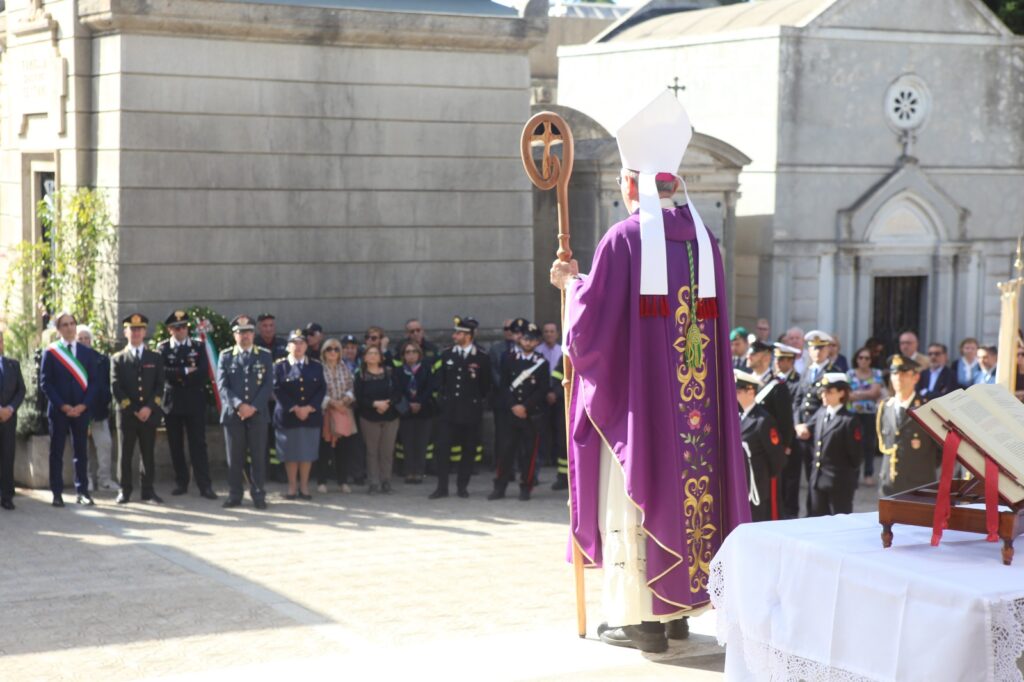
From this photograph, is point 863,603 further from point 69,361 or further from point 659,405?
point 69,361

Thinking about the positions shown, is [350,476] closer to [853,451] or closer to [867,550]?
[853,451]

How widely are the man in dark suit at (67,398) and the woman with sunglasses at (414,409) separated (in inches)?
110

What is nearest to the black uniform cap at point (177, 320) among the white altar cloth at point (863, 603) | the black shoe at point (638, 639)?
the black shoe at point (638, 639)

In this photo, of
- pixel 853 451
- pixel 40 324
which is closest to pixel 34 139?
pixel 40 324

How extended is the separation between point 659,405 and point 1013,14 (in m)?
19.1

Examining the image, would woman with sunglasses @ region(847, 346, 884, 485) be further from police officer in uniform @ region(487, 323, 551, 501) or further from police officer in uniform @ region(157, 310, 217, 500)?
police officer in uniform @ region(157, 310, 217, 500)

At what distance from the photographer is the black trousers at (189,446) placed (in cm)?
1369

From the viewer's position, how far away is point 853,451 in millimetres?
10812

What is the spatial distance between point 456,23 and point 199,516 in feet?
20.3

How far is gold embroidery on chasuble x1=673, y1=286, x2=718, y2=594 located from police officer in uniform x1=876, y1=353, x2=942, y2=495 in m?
2.73

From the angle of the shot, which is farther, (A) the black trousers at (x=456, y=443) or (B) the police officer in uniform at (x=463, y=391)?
(B) the police officer in uniform at (x=463, y=391)

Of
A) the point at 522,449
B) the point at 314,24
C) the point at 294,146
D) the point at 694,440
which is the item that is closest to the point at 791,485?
the point at 522,449

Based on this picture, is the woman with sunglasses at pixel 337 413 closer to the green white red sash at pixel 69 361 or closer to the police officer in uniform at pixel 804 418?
the green white red sash at pixel 69 361

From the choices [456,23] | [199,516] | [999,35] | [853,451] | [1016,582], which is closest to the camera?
[1016,582]
